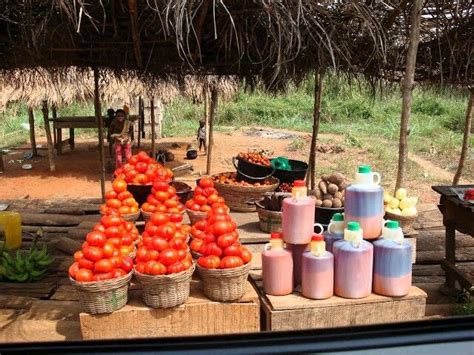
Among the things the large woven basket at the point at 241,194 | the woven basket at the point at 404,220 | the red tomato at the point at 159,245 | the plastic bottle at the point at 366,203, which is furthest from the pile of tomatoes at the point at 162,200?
the woven basket at the point at 404,220

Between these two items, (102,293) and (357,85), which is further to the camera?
(357,85)

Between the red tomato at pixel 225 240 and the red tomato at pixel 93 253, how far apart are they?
0.73 metres

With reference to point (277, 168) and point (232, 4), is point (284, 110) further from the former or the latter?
point (232, 4)

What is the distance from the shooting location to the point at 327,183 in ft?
14.0

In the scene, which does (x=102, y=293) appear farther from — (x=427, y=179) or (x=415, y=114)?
(x=415, y=114)

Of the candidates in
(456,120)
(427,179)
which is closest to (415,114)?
(456,120)

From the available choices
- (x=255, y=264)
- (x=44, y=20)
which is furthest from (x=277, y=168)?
(x=44, y=20)

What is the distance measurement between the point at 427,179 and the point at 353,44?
8.64 metres

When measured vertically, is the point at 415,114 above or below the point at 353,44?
below

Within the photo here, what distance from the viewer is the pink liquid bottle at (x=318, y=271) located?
119 inches

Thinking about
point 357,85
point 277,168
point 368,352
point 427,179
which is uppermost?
point 357,85

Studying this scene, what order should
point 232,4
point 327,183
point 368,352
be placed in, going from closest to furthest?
point 368,352
point 232,4
point 327,183

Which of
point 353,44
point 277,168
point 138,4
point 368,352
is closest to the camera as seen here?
point 368,352

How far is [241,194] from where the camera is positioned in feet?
16.3
